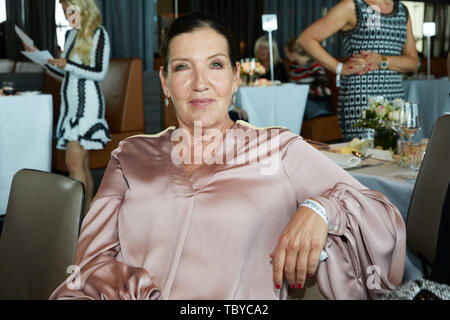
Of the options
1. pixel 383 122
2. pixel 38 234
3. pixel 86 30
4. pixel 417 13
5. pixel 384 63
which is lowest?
pixel 38 234

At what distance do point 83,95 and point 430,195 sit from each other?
296cm

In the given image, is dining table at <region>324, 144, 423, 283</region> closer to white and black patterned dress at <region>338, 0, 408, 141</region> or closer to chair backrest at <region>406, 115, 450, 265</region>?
chair backrest at <region>406, 115, 450, 265</region>

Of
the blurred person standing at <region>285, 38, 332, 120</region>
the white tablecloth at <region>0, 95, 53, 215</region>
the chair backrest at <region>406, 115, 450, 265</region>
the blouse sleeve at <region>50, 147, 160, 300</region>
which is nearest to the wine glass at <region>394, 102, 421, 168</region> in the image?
the chair backrest at <region>406, 115, 450, 265</region>

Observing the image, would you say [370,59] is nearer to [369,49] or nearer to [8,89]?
[369,49]

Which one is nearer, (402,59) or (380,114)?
(380,114)

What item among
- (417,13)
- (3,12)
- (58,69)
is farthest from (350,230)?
(417,13)

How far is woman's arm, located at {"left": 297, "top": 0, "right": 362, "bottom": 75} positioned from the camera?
8.62 feet

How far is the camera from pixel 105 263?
113 cm

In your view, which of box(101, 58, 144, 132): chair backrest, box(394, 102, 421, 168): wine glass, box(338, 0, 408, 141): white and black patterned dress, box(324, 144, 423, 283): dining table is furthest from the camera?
box(101, 58, 144, 132): chair backrest

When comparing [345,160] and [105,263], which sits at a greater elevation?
[345,160]

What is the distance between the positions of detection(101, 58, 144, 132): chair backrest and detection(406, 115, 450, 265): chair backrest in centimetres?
391

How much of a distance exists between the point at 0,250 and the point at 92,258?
0.51 meters

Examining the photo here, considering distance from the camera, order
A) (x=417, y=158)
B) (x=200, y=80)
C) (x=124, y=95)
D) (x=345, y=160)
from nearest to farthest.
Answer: (x=200, y=80)
(x=417, y=158)
(x=345, y=160)
(x=124, y=95)

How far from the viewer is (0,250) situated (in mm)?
1519
